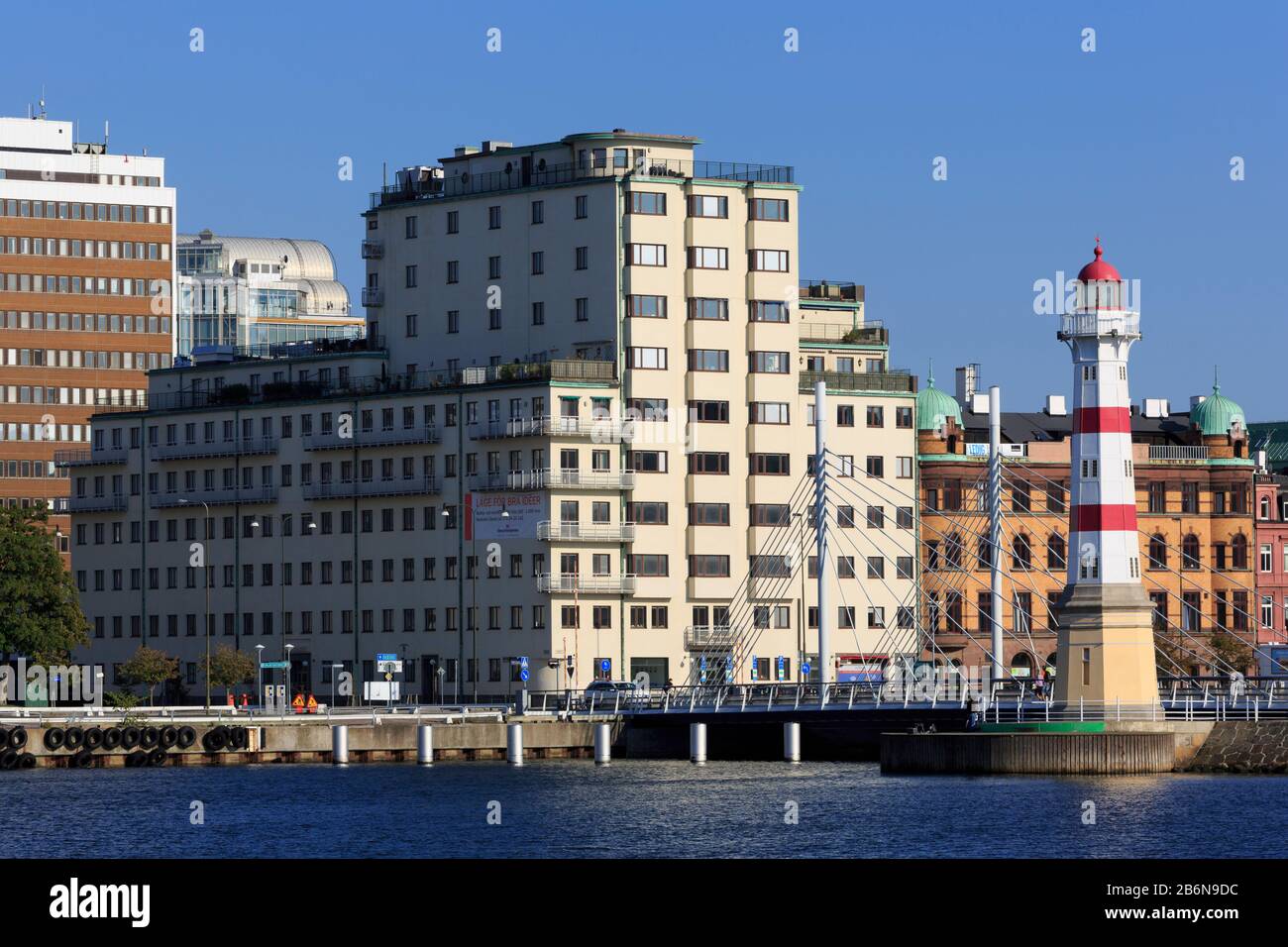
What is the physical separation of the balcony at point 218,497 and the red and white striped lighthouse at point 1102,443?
78.4 meters

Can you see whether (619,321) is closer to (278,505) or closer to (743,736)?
(278,505)

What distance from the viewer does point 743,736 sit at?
4296 inches

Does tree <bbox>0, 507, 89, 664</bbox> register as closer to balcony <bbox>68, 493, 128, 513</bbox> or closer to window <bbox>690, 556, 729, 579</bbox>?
balcony <bbox>68, 493, 128, 513</bbox>

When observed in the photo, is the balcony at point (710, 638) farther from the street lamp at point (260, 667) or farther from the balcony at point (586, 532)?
the street lamp at point (260, 667)

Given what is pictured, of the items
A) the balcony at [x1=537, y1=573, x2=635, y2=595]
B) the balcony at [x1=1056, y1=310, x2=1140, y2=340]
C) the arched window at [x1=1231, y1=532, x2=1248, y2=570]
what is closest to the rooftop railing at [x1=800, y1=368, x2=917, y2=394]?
the balcony at [x1=537, y1=573, x2=635, y2=595]

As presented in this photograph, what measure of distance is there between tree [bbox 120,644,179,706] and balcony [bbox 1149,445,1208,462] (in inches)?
2660

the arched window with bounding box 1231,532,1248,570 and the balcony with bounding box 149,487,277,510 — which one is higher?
the balcony with bounding box 149,487,277,510

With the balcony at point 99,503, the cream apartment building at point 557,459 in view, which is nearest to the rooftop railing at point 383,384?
the cream apartment building at point 557,459

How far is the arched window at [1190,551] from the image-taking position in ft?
569

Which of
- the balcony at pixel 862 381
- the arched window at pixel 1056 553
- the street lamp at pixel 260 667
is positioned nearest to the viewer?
the street lamp at pixel 260 667

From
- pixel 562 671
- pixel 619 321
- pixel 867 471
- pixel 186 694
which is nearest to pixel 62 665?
pixel 186 694

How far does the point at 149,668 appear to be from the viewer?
496ft

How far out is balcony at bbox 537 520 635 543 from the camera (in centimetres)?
14525
